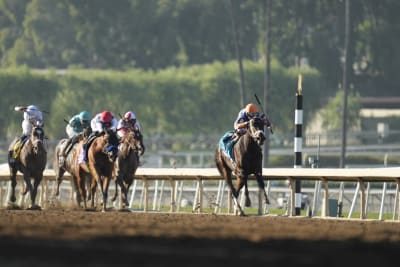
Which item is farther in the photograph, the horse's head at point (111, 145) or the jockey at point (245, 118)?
the horse's head at point (111, 145)

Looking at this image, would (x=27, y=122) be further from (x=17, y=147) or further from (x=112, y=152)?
(x=112, y=152)

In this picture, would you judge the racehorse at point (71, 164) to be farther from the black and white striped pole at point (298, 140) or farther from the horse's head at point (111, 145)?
the black and white striped pole at point (298, 140)

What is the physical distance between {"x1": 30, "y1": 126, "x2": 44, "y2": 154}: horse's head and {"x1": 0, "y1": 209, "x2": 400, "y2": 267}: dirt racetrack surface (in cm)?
566

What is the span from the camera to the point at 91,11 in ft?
235

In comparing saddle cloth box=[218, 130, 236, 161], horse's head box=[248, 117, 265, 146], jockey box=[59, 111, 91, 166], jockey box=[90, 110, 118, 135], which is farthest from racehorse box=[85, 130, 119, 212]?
horse's head box=[248, 117, 265, 146]

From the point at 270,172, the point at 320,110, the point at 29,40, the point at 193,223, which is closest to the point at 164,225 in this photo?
the point at 193,223

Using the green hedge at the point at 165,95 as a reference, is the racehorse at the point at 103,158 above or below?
below

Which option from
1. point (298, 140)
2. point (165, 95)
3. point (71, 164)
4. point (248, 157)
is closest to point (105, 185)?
point (71, 164)

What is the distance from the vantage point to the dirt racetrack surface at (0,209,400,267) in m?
9.49

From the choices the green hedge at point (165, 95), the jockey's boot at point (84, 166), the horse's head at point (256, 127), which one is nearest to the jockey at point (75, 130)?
the jockey's boot at point (84, 166)

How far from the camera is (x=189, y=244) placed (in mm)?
10984

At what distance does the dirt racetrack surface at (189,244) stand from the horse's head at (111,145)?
5.13m

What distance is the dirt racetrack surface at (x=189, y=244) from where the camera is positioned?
31.1 ft

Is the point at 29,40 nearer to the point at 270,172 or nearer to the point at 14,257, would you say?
the point at 270,172
